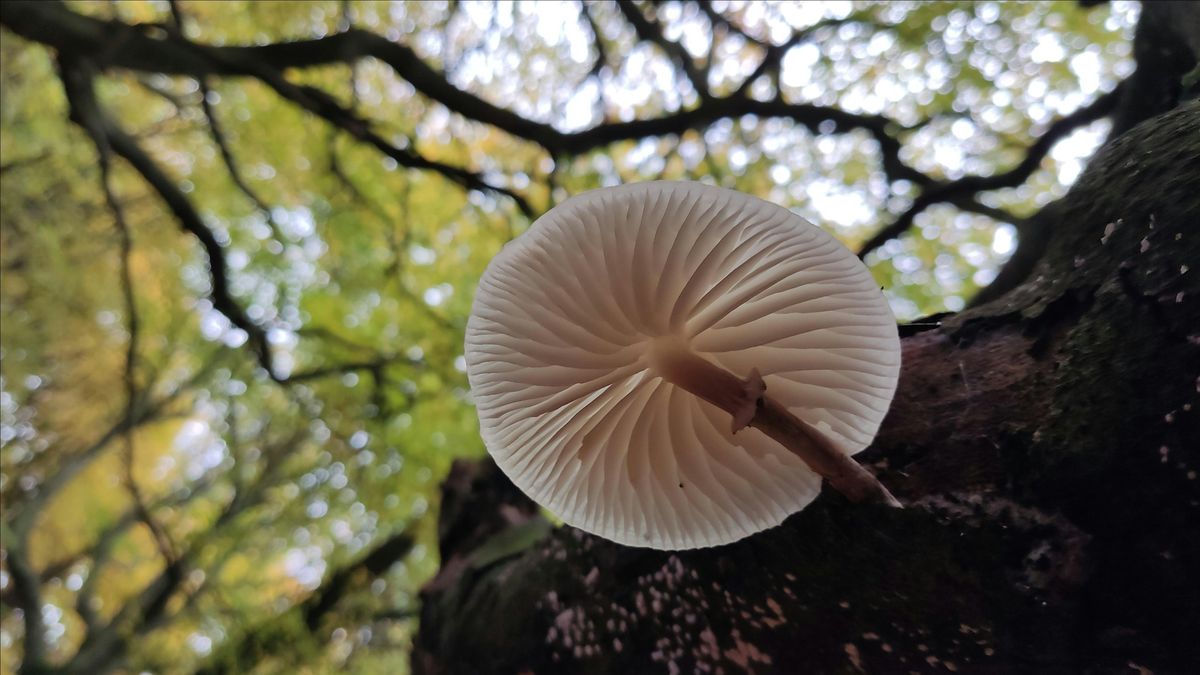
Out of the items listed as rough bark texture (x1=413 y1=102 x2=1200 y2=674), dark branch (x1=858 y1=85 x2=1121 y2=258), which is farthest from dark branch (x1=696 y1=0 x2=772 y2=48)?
rough bark texture (x1=413 y1=102 x2=1200 y2=674)

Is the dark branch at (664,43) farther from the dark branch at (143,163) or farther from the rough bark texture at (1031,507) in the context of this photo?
the rough bark texture at (1031,507)

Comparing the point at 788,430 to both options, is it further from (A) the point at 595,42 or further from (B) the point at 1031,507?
(A) the point at 595,42

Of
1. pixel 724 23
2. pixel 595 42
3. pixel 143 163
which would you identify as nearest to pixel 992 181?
pixel 724 23

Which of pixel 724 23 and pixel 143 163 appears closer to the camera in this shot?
pixel 143 163

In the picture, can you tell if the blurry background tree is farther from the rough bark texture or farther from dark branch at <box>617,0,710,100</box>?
the rough bark texture

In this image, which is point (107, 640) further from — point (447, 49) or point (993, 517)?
point (993, 517)
